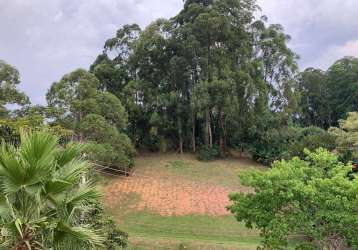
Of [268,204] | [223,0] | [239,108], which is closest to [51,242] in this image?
[268,204]

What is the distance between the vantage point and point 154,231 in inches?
667

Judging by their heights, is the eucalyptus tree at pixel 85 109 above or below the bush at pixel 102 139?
above

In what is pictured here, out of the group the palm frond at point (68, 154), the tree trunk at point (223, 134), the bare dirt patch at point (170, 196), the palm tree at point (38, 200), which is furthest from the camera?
the tree trunk at point (223, 134)

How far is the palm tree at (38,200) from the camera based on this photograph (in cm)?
430

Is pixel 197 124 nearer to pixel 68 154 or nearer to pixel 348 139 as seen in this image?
pixel 348 139

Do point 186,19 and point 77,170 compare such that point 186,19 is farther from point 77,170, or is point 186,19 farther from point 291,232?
point 77,170

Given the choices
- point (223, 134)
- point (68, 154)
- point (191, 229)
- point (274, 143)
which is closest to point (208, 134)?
point (223, 134)

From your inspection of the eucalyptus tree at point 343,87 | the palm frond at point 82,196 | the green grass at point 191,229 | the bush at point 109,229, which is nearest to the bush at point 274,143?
the eucalyptus tree at point 343,87

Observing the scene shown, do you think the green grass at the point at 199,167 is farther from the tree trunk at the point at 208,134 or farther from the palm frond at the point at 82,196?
the palm frond at the point at 82,196

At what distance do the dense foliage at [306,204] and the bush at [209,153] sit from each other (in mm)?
18552

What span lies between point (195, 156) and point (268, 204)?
65.1 feet

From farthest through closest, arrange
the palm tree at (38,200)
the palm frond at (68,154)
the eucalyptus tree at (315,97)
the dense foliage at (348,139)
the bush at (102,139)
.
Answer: the eucalyptus tree at (315,97), the dense foliage at (348,139), the bush at (102,139), the palm frond at (68,154), the palm tree at (38,200)

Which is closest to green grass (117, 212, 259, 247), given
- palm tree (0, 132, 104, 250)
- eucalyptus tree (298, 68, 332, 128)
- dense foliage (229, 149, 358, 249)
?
dense foliage (229, 149, 358, 249)

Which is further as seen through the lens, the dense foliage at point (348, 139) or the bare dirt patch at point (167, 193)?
the dense foliage at point (348, 139)
